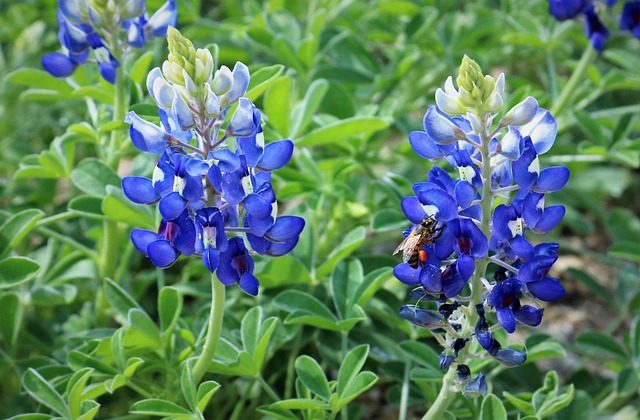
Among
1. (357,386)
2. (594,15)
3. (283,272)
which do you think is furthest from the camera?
(594,15)

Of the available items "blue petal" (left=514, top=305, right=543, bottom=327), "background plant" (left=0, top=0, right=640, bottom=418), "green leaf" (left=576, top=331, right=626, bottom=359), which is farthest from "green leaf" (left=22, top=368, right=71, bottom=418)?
"green leaf" (left=576, top=331, right=626, bottom=359)

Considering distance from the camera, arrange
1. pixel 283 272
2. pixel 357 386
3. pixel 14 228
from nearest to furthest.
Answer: pixel 357 386, pixel 14 228, pixel 283 272

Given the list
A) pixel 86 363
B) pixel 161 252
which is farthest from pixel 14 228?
pixel 161 252

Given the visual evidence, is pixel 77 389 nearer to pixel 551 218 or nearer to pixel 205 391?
pixel 205 391

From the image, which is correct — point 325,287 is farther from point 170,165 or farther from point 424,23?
point 424,23

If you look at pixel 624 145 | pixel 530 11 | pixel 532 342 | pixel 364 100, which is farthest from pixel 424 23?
pixel 532 342

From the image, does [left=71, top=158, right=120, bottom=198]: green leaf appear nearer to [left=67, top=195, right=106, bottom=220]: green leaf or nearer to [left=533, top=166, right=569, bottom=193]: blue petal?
[left=67, top=195, right=106, bottom=220]: green leaf

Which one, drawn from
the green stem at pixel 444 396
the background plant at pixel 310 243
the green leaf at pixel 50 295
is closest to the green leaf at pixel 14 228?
the background plant at pixel 310 243
